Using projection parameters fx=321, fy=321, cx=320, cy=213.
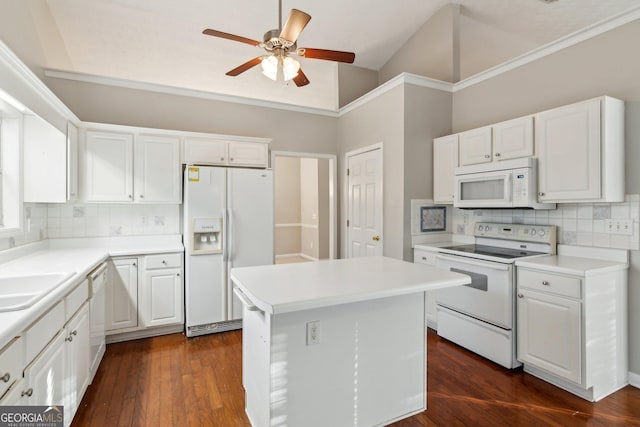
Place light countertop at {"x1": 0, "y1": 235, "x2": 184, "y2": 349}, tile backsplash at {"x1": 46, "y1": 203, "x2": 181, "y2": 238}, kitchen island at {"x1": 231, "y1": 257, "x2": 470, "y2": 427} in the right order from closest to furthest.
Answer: light countertop at {"x1": 0, "y1": 235, "x2": 184, "y2": 349}
kitchen island at {"x1": 231, "y1": 257, "x2": 470, "y2": 427}
tile backsplash at {"x1": 46, "y1": 203, "x2": 181, "y2": 238}

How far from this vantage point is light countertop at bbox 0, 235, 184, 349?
4.26 feet

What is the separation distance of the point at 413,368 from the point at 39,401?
6.32 ft

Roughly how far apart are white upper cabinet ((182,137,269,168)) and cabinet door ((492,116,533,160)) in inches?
98.7

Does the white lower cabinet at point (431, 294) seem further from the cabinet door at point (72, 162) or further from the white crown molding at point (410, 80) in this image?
the cabinet door at point (72, 162)

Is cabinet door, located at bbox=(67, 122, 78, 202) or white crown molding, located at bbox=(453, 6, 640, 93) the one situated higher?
white crown molding, located at bbox=(453, 6, 640, 93)

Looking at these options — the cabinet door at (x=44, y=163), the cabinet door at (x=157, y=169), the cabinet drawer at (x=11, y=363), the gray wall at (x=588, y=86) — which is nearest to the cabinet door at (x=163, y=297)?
the cabinet door at (x=157, y=169)

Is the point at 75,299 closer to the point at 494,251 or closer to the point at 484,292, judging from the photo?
the point at 484,292

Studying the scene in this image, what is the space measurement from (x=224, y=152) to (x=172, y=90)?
1014 mm

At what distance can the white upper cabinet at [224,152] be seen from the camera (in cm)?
354

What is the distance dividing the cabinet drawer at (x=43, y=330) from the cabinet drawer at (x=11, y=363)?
0.23 ft

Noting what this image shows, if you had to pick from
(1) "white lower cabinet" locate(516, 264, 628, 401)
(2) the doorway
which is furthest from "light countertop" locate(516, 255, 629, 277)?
(2) the doorway

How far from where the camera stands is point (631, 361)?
2.41 meters

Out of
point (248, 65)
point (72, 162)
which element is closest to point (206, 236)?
point (72, 162)

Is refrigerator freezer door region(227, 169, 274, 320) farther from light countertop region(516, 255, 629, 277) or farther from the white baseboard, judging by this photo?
the white baseboard
